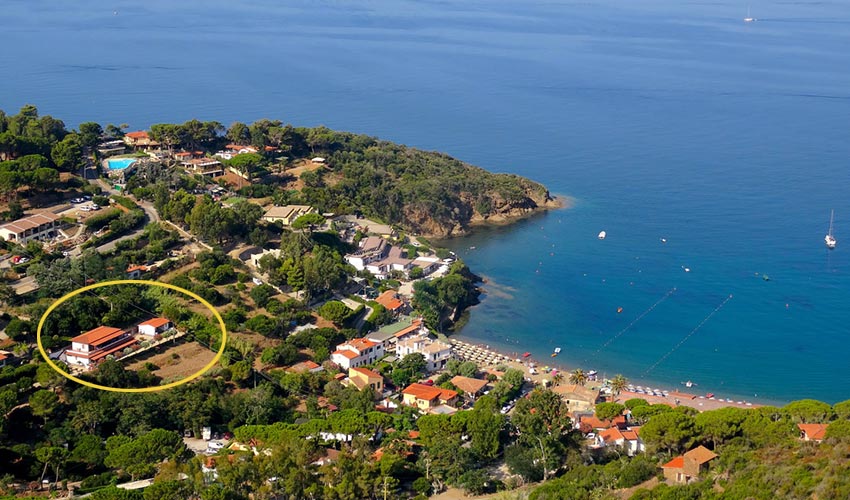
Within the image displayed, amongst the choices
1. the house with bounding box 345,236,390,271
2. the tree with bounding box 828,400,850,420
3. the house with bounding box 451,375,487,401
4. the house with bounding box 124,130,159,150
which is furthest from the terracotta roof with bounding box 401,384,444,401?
the house with bounding box 124,130,159,150

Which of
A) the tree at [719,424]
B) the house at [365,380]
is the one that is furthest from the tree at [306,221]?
the tree at [719,424]

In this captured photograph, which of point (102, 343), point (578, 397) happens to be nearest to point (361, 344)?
point (578, 397)

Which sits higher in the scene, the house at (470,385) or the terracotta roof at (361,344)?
the terracotta roof at (361,344)

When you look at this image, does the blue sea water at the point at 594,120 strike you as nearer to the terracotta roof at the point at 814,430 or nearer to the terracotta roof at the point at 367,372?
the terracotta roof at the point at 367,372

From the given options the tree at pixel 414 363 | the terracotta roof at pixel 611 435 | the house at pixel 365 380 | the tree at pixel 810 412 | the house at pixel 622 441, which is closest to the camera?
the tree at pixel 810 412

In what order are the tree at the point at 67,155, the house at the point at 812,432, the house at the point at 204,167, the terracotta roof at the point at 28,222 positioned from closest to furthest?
1. the house at the point at 812,432
2. the terracotta roof at the point at 28,222
3. the tree at the point at 67,155
4. the house at the point at 204,167

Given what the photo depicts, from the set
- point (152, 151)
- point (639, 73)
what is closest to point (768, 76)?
point (639, 73)

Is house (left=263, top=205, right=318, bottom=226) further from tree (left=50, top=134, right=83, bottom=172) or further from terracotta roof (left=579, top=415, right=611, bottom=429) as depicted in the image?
terracotta roof (left=579, top=415, right=611, bottom=429)

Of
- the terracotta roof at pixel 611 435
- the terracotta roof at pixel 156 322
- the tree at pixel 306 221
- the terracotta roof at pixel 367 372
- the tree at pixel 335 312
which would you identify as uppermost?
the tree at pixel 306 221
